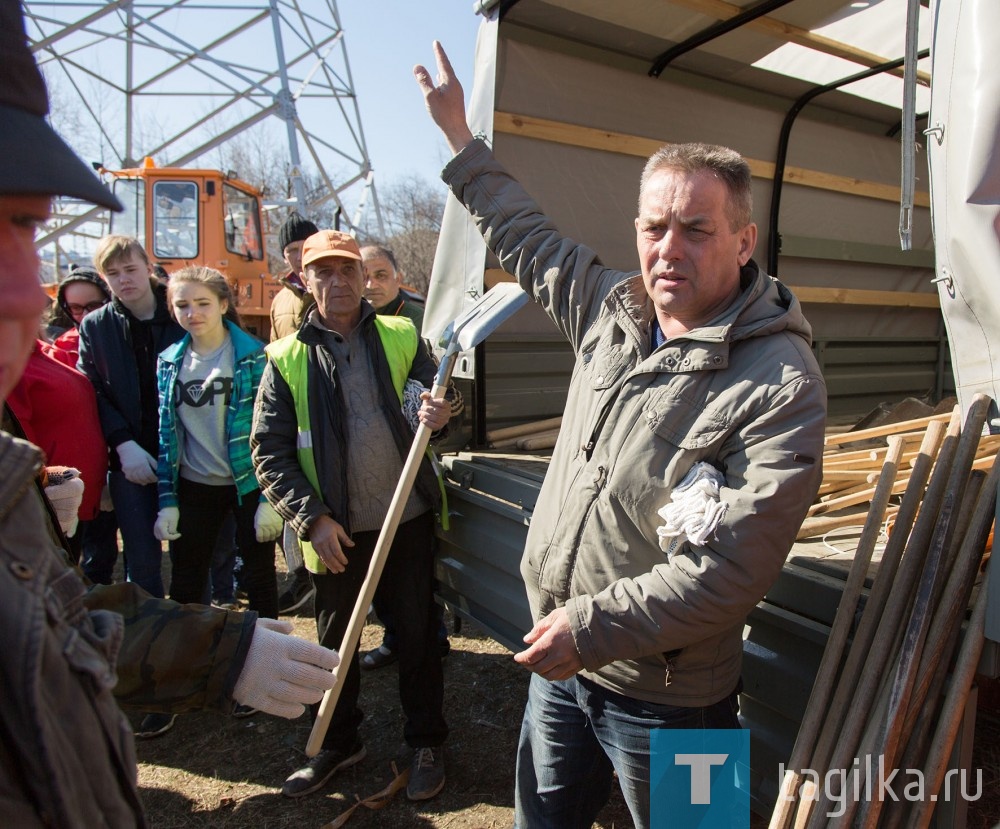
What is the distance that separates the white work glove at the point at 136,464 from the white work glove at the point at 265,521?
23.1 inches

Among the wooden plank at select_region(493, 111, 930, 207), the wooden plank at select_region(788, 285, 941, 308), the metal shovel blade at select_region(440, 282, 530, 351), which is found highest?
the wooden plank at select_region(493, 111, 930, 207)

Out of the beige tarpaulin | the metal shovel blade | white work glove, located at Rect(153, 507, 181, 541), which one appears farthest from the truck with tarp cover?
white work glove, located at Rect(153, 507, 181, 541)

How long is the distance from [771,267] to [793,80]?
3.79 feet

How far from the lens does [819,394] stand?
162 centimetres

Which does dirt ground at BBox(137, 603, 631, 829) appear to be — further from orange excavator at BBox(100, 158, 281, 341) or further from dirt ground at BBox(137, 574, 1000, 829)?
orange excavator at BBox(100, 158, 281, 341)

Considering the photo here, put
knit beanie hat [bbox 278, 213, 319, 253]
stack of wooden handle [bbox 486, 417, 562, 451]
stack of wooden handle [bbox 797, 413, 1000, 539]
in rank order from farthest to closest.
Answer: knit beanie hat [bbox 278, 213, 319, 253], stack of wooden handle [bbox 486, 417, 562, 451], stack of wooden handle [bbox 797, 413, 1000, 539]

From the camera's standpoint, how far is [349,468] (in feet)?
9.87

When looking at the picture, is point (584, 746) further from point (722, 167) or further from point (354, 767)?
point (354, 767)

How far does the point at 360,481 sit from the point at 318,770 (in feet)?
4.26

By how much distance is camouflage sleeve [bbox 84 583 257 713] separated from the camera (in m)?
1.38

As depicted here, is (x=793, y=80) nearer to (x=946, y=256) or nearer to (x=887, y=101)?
(x=887, y=101)

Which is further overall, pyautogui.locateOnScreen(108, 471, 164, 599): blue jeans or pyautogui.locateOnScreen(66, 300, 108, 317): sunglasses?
pyautogui.locateOnScreen(66, 300, 108, 317): sunglasses

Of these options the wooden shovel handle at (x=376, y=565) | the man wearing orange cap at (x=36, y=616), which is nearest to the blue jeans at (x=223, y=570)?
the wooden shovel handle at (x=376, y=565)

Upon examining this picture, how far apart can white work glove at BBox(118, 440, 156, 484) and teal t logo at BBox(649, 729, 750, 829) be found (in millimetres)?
2858
